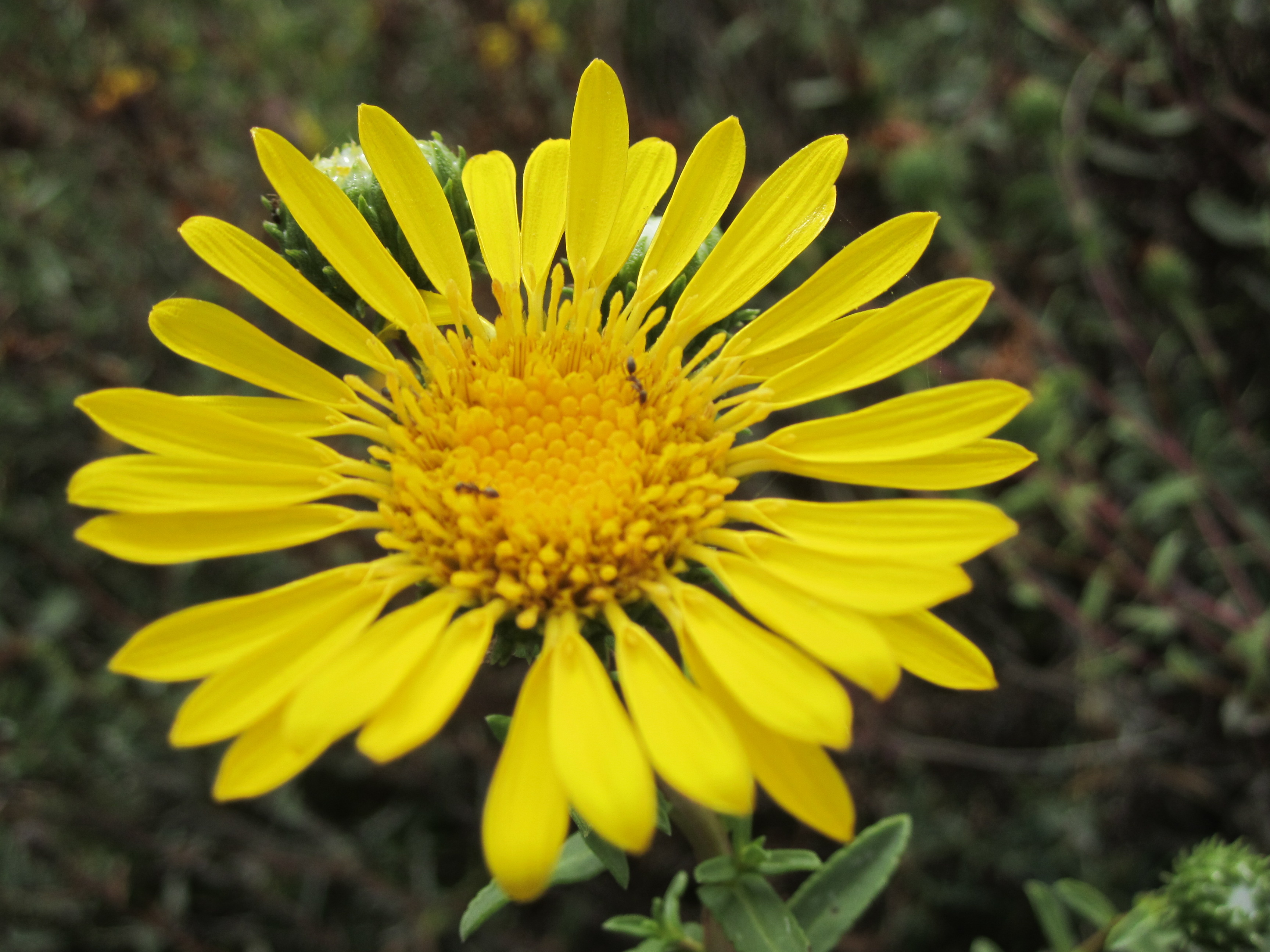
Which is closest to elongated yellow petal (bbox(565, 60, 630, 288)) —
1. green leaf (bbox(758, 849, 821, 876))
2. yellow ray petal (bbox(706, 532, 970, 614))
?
yellow ray petal (bbox(706, 532, 970, 614))

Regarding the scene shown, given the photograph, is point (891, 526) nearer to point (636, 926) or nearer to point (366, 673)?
point (366, 673)

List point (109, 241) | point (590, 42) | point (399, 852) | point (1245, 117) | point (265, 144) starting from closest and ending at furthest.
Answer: point (265, 144) < point (1245, 117) < point (399, 852) < point (109, 241) < point (590, 42)

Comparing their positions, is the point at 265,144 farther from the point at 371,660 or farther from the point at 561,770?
the point at 561,770

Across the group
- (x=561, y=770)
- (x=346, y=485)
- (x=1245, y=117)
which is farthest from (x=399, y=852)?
(x=1245, y=117)

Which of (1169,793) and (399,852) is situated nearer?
(1169,793)

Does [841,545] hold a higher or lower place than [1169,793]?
higher

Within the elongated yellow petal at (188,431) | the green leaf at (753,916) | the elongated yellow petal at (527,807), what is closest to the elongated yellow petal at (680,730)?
the elongated yellow petal at (527,807)

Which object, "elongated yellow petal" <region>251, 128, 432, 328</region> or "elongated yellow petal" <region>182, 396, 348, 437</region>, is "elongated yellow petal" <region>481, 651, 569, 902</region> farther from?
"elongated yellow petal" <region>251, 128, 432, 328</region>
